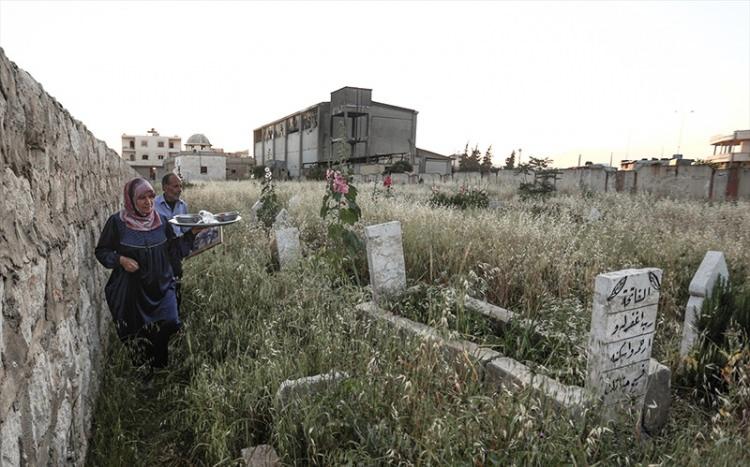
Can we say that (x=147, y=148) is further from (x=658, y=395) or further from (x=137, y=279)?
(x=658, y=395)

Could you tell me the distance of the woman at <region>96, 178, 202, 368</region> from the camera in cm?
317

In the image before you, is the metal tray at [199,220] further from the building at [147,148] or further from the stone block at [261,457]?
the building at [147,148]

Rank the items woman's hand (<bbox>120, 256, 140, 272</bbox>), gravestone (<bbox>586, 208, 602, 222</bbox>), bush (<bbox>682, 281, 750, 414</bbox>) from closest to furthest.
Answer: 1. bush (<bbox>682, 281, 750, 414</bbox>)
2. woman's hand (<bbox>120, 256, 140, 272</bbox>)
3. gravestone (<bbox>586, 208, 602, 222</bbox>)

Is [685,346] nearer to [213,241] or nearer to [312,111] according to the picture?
[213,241]

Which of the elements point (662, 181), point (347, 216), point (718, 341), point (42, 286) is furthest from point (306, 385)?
point (662, 181)

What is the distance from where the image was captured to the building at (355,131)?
3259 centimetres

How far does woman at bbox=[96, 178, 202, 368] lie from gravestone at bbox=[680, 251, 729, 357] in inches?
163

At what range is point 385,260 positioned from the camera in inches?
173

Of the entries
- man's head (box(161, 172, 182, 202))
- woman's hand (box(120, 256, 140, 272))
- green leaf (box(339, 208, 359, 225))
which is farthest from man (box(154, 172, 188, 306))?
green leaf (box(339, 208, 359, 225))

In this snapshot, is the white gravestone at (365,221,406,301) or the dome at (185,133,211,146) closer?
the white gravestone at (365,221,406,301)

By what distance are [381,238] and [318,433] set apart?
2449 millimetres

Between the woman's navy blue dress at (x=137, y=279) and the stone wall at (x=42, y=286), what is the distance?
178 millimetres

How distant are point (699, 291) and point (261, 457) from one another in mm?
3653

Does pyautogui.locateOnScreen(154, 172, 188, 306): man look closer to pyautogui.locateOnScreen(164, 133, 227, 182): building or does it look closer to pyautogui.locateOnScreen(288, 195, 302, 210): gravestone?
pyautogui.locateOnScreen(288, 195, 302, 210): gravestone
